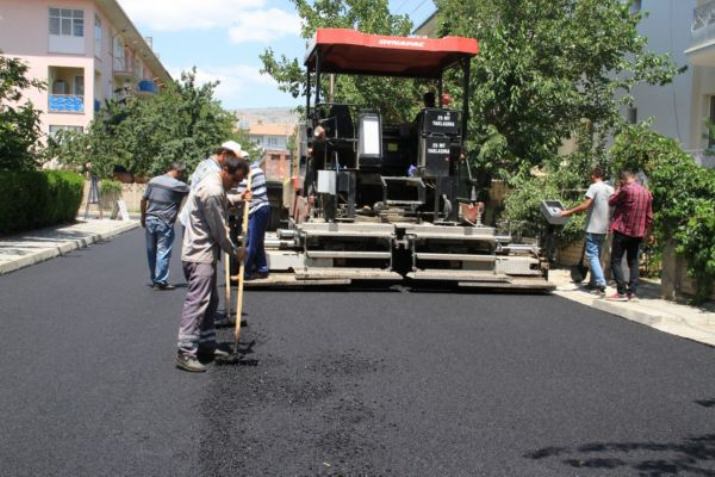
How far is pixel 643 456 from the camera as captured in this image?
4336 millimetres

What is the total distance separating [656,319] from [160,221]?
237 inches

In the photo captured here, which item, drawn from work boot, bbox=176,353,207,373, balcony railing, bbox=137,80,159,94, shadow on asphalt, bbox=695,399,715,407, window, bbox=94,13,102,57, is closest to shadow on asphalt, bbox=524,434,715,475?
shadow on asphalt, bbox=695,399,715,407

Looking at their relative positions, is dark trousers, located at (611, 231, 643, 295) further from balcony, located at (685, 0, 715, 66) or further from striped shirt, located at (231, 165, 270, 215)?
balcony, located at (685, 0, 715, 66)

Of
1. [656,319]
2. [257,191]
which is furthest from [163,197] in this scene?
[656,319]

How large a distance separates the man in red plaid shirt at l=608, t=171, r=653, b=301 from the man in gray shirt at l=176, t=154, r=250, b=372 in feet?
17.7

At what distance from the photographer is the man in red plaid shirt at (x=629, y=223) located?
9484 mm

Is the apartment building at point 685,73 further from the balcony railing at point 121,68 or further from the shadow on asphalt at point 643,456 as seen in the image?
the balcony railing at point 121,68

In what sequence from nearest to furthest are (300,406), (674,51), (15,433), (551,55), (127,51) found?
(15,433), (300,406), (551,55), (674,51), (127,51)

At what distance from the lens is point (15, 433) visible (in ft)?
14.6

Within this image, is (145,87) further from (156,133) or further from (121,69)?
(156,133)

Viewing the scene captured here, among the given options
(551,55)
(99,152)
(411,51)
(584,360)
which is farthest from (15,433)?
(99,152)

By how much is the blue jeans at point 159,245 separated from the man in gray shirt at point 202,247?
4.06 meters

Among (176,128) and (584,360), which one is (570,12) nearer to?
(584,360)

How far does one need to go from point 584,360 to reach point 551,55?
11.6 metres
